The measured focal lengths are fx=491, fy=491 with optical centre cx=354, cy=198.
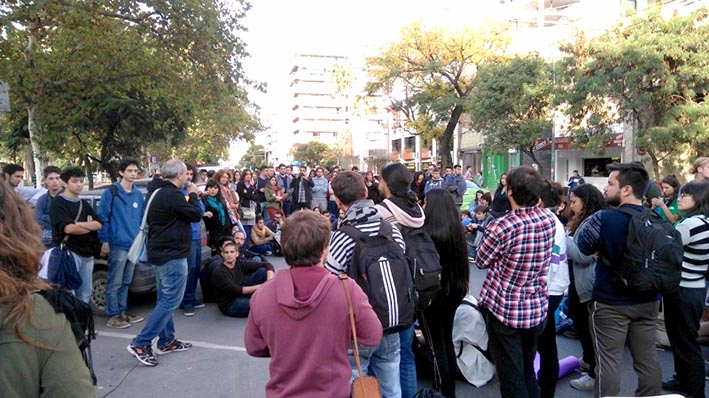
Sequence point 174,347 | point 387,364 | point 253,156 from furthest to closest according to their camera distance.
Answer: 1. point 253,156
2. point 174,347
3. point 387,364

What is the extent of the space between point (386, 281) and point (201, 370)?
267cm

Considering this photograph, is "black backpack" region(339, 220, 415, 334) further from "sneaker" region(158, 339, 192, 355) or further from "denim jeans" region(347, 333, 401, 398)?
"sneaker" region(158, 339, 192, 355)

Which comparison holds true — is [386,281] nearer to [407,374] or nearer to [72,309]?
[407,374]

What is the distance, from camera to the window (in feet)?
90.9

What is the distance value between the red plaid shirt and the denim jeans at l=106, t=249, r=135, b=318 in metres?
4.23

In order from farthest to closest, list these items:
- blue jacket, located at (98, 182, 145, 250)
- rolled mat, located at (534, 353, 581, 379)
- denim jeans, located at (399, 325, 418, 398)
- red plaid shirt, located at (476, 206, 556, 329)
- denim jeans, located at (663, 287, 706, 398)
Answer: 1. blue jacket, located at (98, 182, 145, 250)
2. rolled mat, located at (534, 353, 581, 379)
3. denim jeans, located at (663, 287, 706, 398)
4. denim jeans, located at (399, 325, 418, 398)
5. red plaid shirt, located at (476, 206, 556, 329)

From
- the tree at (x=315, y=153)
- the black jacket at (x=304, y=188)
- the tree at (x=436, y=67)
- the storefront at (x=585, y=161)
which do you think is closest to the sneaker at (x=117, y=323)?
the black jacket at (x=304, y=188)

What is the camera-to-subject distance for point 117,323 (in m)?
5.79

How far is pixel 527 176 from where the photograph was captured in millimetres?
3160

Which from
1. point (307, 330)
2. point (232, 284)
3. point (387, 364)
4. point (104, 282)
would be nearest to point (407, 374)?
point (387, 364)

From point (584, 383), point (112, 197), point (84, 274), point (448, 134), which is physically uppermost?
point (448, 134)

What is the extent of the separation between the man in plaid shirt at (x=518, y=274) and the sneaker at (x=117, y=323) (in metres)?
4.46

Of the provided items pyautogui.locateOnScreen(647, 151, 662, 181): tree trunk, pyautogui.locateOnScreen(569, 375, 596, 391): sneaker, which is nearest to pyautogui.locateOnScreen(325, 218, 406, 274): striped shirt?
pyautogui.locateOnScreen(569, 375, 596, 391): sneaker

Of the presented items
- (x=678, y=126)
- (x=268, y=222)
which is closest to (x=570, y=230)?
(x=268, y=222)
